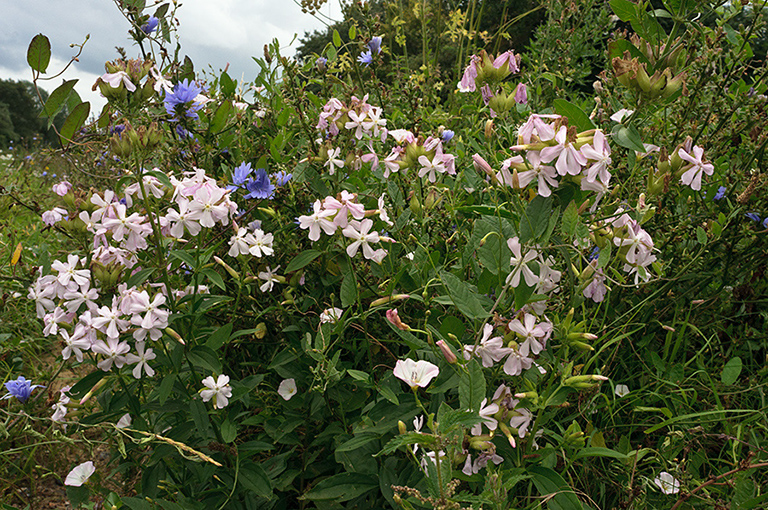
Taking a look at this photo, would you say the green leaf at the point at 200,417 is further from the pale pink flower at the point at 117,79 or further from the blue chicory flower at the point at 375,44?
the blue chicory flower at the point at 375,44

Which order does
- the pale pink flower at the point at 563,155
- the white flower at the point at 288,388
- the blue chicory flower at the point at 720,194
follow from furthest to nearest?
the blue chicory flower at the point at 720,194, the white flower at the point at 288,388, the pale pink flower at the point at 563,155

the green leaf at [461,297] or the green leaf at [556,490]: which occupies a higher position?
the green leaf at [461,297]

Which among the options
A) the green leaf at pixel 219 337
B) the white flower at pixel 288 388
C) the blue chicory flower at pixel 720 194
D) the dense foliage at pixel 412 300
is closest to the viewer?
the dense foliage at pixel 412 300

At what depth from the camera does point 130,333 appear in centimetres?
121

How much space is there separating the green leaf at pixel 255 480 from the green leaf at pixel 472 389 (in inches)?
23.3

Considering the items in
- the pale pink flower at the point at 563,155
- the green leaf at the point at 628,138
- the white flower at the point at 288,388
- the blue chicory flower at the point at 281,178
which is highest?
the pale pink flower at the point at 563,155

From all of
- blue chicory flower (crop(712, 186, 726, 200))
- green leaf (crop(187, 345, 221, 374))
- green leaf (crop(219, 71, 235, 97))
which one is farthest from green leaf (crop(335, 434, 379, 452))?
blue chicory flower (crop(712, 186, 726, 200))

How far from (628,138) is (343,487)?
938mm

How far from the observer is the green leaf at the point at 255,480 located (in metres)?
1.19

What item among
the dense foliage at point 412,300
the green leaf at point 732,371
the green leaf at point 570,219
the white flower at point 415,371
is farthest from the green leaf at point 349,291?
the green leaf at point 732,371

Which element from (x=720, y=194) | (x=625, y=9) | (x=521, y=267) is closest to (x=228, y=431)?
(x=521, y=267)

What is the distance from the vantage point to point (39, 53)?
1211 mm

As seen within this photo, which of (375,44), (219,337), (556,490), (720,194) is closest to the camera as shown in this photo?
→ (556,490)

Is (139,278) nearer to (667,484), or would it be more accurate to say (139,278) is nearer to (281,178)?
(281,178)
